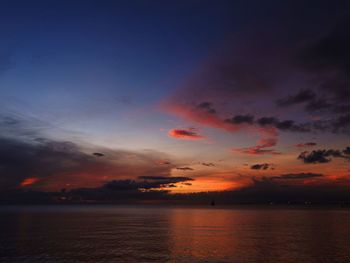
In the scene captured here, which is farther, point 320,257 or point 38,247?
point 38,247

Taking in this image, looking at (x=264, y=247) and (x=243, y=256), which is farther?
(x=264, y=247)

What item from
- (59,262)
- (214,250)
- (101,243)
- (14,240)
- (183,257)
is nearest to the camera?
(59,262)

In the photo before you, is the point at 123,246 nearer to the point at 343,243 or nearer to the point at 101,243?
the point at 101,243

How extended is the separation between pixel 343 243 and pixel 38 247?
228ft

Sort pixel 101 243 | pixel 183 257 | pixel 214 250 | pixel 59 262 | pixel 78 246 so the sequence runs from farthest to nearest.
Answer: pixel 101 243 → pixel 78 246 → pixel 214 250 → pixel 183 257 → pixel 59 262

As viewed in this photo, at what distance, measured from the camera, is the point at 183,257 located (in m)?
64.4

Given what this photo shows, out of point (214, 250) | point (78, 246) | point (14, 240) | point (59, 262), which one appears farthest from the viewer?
point (14, 240)

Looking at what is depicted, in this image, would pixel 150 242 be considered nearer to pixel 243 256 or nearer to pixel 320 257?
pixel 243 256

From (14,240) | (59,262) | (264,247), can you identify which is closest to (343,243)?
(264,247)

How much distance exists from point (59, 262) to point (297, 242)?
183 ft

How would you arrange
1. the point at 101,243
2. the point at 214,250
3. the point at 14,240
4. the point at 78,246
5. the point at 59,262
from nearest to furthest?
the point at 59,262, the point at 214,250, the point at 78,246, the point at 101,243, the point at 14,240

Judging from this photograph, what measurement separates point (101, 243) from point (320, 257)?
47691 mm

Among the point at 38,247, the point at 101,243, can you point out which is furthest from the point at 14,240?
the point at 101,243

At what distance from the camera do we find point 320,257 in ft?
215
